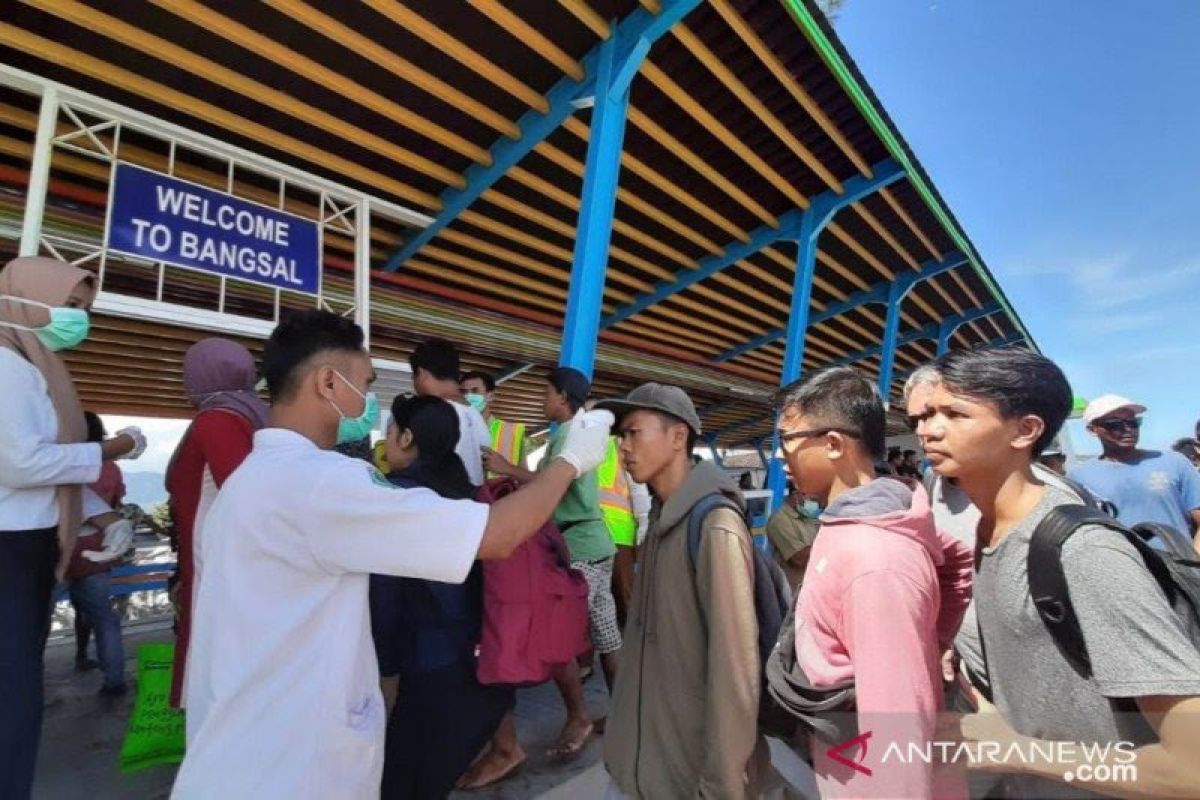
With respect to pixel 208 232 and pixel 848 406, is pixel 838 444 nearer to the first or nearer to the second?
pixel 848 406

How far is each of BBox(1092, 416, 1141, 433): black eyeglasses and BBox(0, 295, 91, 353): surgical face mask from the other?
5.24 meters

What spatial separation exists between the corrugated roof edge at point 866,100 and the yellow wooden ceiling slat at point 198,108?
338 cm

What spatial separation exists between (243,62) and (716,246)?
5.04 metres

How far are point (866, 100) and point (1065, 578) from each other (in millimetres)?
5369

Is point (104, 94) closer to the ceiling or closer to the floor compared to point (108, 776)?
closer to the ceiling

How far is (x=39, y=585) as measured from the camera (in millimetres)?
1903

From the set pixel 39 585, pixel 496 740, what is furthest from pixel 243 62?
pixel 496 740

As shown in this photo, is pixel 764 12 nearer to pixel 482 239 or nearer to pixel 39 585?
pixel 482 239

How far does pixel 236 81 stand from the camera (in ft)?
11.8

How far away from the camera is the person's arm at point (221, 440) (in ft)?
6.46

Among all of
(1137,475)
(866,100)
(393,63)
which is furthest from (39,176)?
(1137,475)

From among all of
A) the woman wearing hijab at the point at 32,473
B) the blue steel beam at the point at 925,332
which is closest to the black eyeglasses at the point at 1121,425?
the woman wearing hijab at the point at 32,473

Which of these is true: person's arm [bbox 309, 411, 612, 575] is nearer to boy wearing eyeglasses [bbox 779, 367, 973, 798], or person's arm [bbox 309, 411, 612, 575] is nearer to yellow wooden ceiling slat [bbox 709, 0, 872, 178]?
boy wearing eyeglasses [bbox 779, 367, 973, 798]

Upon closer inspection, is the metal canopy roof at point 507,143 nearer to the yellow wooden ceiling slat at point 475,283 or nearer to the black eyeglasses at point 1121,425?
the yellow wooden ceiling slat at point 475,283
